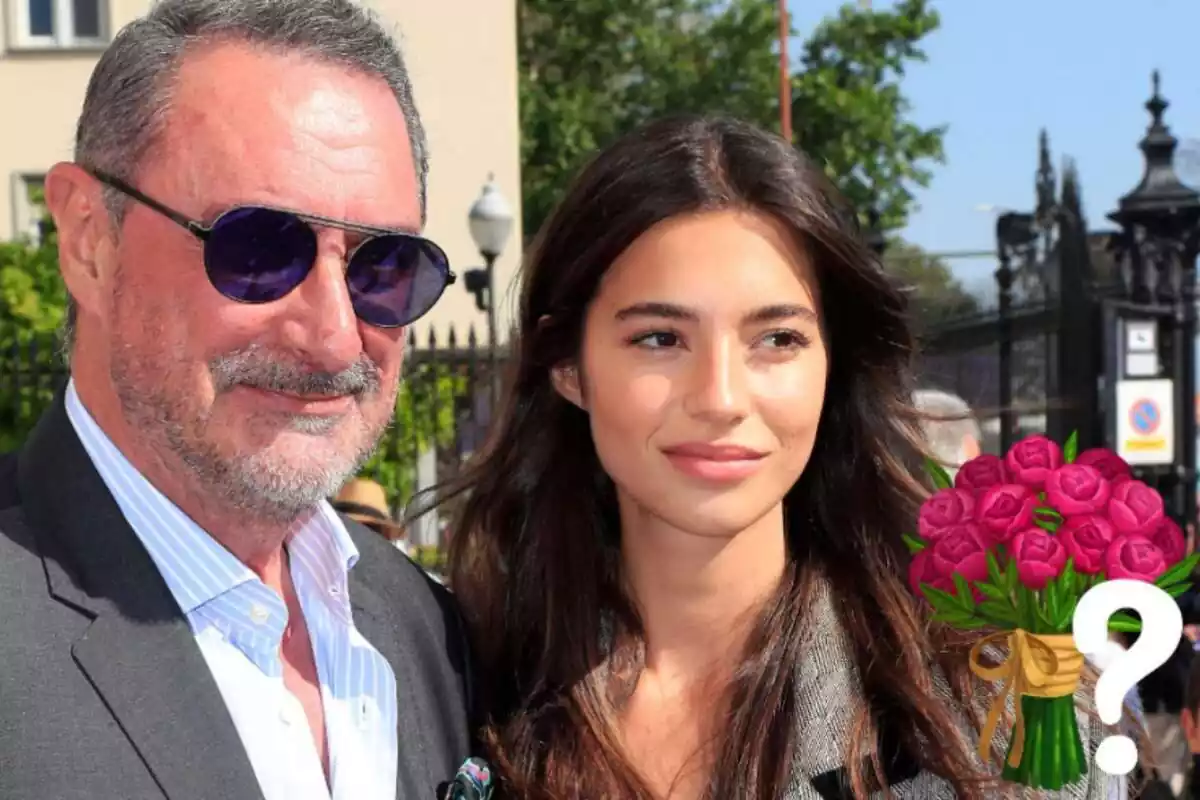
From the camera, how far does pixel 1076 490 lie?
6.90 feet

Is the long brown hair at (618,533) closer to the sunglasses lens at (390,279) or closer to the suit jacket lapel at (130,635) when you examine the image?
the sunglasses lens at (390,279)

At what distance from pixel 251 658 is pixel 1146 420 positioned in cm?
701

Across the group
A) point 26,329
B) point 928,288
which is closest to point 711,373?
point 928,288

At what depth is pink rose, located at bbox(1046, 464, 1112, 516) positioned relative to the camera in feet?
6.84

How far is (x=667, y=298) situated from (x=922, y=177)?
26476 millimetres

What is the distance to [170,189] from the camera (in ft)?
6.74

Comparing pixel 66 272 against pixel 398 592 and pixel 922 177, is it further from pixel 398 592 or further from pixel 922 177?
pixel 922 177

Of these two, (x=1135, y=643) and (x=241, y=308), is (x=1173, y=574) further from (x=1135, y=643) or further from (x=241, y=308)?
(x=241, y=308)

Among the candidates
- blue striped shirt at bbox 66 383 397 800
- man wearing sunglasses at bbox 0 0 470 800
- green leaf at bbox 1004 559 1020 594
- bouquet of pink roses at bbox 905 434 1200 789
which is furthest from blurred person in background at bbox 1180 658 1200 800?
man wearing sunglasses at bbox 0 0 470 800

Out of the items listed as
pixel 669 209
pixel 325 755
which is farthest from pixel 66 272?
pixel 669 209

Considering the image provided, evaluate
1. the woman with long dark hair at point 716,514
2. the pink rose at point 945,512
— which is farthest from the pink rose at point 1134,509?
the woman with long dark hair at point 716,514

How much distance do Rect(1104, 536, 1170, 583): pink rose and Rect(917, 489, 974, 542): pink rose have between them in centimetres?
22

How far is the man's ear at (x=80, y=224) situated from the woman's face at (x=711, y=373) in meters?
0.92

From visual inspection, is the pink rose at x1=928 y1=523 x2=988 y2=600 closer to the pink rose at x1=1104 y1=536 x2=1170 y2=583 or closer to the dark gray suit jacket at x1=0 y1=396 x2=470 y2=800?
the pink rose at x1=1104 y1=536 x2=1170 y2=583
